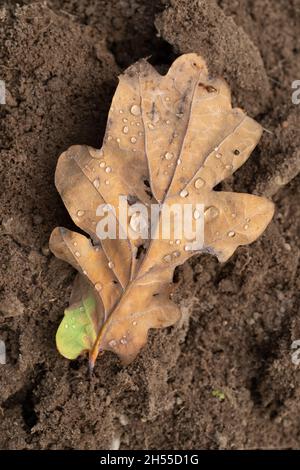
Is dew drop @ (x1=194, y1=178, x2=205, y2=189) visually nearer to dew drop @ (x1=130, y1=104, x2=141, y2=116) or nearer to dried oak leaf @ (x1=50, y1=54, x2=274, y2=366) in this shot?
dried oak leaf @ (x1=50, y1=54, x2=274, y2=366)

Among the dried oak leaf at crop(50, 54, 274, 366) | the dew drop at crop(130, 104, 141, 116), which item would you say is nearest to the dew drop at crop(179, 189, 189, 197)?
the dried oak leaf at crop(50, 54, 274, 366)

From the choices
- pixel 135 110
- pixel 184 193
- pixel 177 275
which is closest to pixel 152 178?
pixel 184 193

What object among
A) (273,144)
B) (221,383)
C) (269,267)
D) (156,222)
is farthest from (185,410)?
(273,144)

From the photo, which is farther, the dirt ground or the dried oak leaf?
the dirt ground

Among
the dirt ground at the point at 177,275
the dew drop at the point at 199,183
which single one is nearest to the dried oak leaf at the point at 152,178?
the dew drop at the point at 199,183

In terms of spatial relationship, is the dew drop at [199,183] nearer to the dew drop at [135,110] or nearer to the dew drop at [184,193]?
the dew drop at [184,193]

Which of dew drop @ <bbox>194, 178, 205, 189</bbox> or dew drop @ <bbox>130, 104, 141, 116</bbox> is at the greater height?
dew drop @ <bbox>130, 104, 141, 116</bbox>

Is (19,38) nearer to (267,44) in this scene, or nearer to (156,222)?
(156,222)
